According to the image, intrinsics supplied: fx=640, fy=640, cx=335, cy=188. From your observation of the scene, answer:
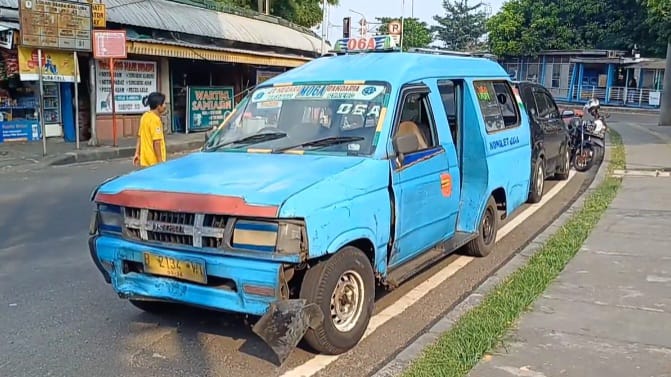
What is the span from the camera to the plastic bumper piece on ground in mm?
3709

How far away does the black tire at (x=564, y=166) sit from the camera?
466 inches

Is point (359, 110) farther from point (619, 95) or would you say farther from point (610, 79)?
point (619, 95)

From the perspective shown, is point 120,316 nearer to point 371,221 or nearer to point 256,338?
point 256,338

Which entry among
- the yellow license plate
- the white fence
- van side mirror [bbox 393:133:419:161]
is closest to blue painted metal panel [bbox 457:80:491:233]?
van side mirror [bbox 393:133:419:161]

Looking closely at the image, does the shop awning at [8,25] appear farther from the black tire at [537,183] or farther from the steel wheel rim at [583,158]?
the steel wheel rim at [583,158]

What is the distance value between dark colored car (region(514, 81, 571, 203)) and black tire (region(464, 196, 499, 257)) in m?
3.12

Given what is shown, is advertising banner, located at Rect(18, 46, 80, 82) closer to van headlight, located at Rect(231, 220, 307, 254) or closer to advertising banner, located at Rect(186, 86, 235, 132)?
advertising banner, located at Rect(186, 86, 235, 132)

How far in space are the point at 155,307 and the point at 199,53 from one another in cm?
1536

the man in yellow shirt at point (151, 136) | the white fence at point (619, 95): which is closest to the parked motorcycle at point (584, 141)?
the man in yellow shirt at point (151, 136)

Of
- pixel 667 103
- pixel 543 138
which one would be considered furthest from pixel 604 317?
pixel 667 103

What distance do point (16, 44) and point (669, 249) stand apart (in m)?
14.3

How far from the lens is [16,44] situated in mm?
15023

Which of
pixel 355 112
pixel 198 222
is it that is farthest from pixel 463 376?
pixel 355 112

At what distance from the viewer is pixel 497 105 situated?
6.98 meters
